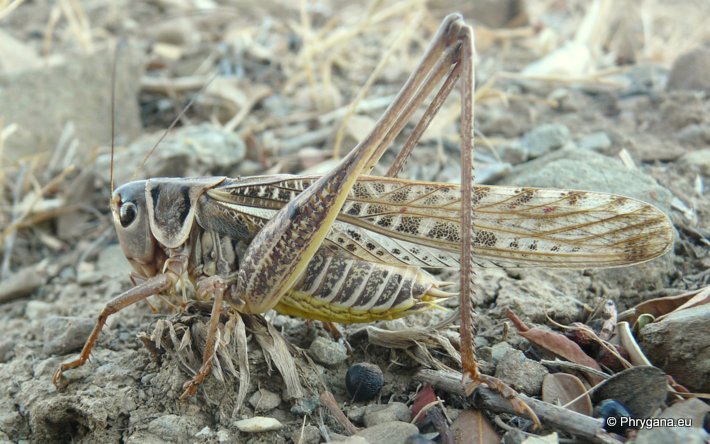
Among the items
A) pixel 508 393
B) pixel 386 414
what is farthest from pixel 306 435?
pixel 508 393

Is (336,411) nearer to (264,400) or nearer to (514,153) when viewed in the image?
(264,400)

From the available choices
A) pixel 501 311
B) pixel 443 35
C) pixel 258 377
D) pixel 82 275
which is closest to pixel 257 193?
pixel 258 377

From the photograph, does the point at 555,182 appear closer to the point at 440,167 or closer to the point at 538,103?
the point at 440,167

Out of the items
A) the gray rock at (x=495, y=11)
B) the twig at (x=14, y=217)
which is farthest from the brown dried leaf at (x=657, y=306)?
the gray rock at (x=495, y=11)

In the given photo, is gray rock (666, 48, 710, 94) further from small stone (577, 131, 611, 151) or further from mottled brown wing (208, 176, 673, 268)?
mottled brown wing (208, 176, 673, 268)

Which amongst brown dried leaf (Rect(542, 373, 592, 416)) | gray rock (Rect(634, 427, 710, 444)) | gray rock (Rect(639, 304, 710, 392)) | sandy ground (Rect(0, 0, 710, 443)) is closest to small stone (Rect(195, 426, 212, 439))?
sandy ground (Rect(0, 0, 710, 443))

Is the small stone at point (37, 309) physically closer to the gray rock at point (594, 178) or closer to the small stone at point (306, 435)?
the small stone at point (306, 435)

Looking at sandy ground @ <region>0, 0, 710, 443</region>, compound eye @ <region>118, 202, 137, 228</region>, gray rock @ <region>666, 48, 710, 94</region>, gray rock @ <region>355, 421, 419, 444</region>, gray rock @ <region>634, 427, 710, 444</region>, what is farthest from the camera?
gray rock @ <region>666, 48, 710, 94</region>
